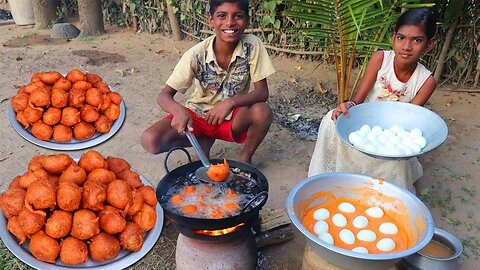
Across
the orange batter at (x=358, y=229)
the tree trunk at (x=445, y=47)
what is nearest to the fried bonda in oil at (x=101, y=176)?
the orange batter at (x=358, y=229)

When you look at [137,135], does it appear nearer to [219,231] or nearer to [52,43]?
[219,231]

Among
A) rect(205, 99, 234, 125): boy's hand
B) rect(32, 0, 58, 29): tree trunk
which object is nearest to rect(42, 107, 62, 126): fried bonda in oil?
rect(205, 99, 234, 125): boy's hand

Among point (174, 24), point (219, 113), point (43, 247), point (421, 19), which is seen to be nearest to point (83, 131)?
point (43, 247)

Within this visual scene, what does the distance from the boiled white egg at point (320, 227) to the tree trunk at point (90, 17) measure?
5478mm

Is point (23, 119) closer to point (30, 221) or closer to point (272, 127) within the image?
point (30, 221)

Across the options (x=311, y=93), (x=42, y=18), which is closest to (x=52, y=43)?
(x=42, y=18)

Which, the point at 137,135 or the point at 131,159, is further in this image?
the point at 137,135

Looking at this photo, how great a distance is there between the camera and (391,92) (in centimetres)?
273

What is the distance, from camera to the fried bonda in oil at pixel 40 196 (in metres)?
1.78

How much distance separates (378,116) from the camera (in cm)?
245

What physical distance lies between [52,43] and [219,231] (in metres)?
5.13

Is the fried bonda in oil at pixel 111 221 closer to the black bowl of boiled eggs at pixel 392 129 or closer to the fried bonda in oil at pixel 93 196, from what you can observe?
the fried bonda in oil at pixel 93 196

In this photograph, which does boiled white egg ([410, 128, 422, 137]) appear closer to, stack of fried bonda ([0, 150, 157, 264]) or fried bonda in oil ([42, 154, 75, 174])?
stack of fried bonda ([0, 150, 157, 264])

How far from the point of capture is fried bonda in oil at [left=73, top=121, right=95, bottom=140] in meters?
1.93
